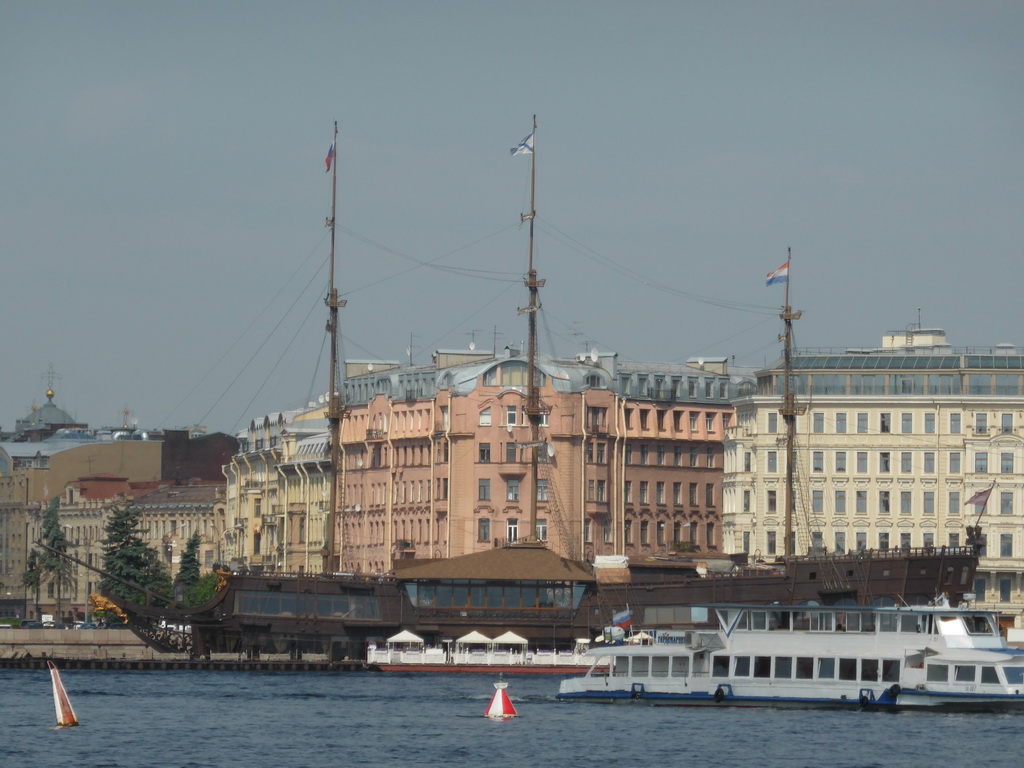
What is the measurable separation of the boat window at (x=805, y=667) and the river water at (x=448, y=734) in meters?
1.65

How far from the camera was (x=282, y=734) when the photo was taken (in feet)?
260

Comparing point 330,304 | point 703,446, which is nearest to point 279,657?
point 330,304

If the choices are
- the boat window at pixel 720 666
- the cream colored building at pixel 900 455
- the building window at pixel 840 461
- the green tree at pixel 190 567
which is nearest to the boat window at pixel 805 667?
the boat window at pixel 720 666

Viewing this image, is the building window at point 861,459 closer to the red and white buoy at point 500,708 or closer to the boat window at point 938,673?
the boat window at point 938,673

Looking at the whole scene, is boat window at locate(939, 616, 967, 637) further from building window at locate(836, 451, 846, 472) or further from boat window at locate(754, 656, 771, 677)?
building window at locate(836, 451, 846, 472)

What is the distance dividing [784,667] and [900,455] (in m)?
54.6

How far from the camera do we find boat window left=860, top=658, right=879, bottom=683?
84938mm

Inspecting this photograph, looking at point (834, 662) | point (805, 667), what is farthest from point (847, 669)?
point (805, 667)

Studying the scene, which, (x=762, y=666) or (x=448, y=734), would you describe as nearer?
(x=448, y=734)

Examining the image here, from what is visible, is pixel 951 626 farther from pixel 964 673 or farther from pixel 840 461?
pixel 840 461

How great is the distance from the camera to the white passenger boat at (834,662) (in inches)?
3280

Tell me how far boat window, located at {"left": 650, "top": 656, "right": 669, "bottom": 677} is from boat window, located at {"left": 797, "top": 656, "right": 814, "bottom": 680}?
4.92 meters

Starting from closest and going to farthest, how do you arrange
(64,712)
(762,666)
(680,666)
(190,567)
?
(64,712) < (762,666) < (680,666) < (190,567)

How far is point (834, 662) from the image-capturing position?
280ft
